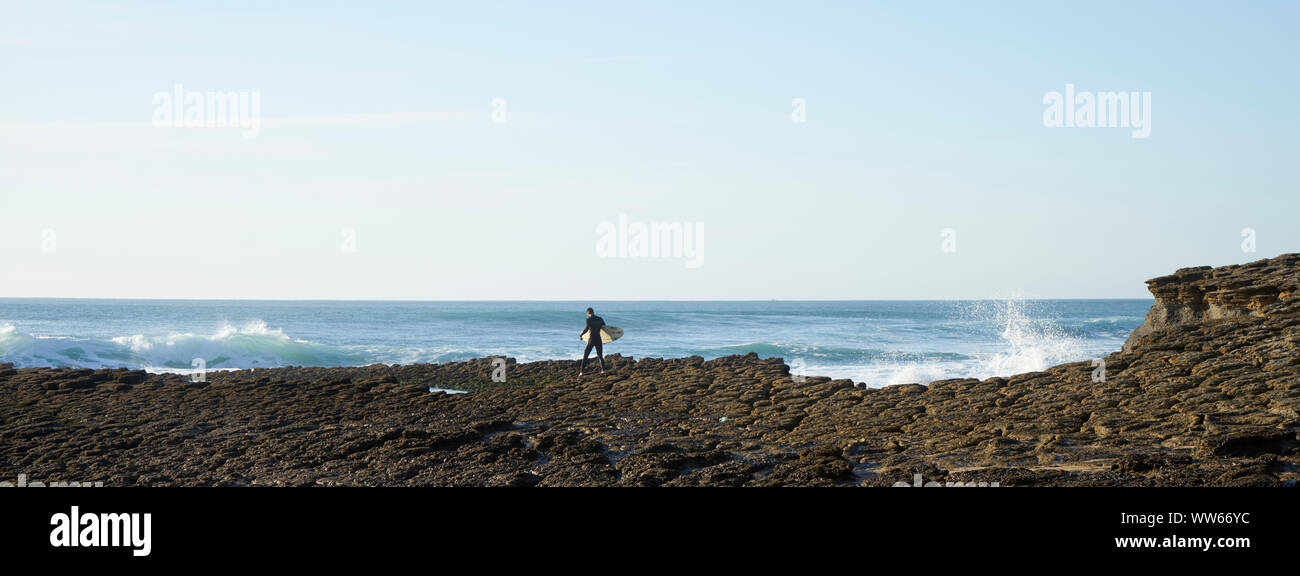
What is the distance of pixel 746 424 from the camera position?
1479cm

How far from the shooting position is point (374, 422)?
608 inches

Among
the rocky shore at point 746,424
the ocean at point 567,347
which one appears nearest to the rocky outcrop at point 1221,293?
the rocky shore at point 746,424

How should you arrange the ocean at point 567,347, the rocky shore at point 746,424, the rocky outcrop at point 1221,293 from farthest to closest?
the ocean at point 567,347, the rocky outcrop at point 1221,293, the rocky shore at point 746,424

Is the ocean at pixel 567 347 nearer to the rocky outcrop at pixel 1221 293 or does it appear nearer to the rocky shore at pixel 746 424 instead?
the rocky outcrop at pixel 1221 293

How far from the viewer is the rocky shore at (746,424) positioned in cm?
1036

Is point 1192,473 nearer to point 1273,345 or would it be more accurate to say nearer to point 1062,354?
point 1273,345

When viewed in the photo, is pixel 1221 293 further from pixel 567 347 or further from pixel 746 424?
pixel 567 347

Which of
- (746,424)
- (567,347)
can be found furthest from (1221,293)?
(567,347)

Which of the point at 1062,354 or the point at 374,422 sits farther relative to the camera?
the point at 1062,354

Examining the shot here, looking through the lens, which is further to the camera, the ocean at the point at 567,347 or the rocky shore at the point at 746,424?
the ocean at the point at 567,347

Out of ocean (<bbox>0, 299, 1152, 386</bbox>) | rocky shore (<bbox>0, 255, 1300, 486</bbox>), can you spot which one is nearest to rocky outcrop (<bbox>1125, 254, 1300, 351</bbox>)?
rocky shore (<bbox>0, 255, 1300, 486</bbox>)
